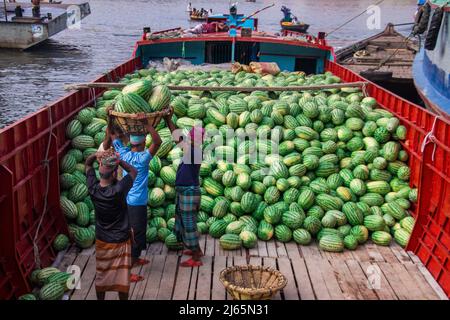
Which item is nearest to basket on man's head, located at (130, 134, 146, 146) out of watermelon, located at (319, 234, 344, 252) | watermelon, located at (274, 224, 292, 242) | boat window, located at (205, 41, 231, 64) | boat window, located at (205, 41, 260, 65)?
watermelon, located at (274, 224, 292, 242)

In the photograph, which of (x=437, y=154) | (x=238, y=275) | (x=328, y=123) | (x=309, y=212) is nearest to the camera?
(x=238, y=275)

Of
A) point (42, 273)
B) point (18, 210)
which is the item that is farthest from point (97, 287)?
point (18, 210)

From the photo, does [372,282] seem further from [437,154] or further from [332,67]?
[332,67]

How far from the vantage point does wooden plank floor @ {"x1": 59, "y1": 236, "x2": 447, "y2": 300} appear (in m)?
6.09

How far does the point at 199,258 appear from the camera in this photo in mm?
6770

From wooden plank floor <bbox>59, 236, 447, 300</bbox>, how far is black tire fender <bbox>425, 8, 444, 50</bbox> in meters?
7.60

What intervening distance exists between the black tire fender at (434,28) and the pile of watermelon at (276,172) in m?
4.86

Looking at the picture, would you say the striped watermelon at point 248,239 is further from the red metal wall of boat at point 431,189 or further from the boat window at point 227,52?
the boat window at point 227,52

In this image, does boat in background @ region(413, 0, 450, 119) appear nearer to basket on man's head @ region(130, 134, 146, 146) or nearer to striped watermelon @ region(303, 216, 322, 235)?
striped watermelon @ region(303, 216, 322, 235)

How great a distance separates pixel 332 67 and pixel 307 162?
699cm

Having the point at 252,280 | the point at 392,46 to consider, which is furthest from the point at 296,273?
the point at 392,46

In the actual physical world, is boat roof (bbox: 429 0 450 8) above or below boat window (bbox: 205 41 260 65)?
above

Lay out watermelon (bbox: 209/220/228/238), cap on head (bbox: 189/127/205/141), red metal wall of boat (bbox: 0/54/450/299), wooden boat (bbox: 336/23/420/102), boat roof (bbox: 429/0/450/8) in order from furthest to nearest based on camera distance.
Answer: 1. wooden boat (bbox: 336/23/420/102)
2. boat roof (bbox: 429/0/450/8)
3. watermelon (bbox: 209/220/228/238)
4. cap on head (bbox: 189/127/205/141)
5. red metal wall of boat (bbox: 0/54/450/299)

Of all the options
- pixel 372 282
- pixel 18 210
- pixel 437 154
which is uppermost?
pixel 437 154
